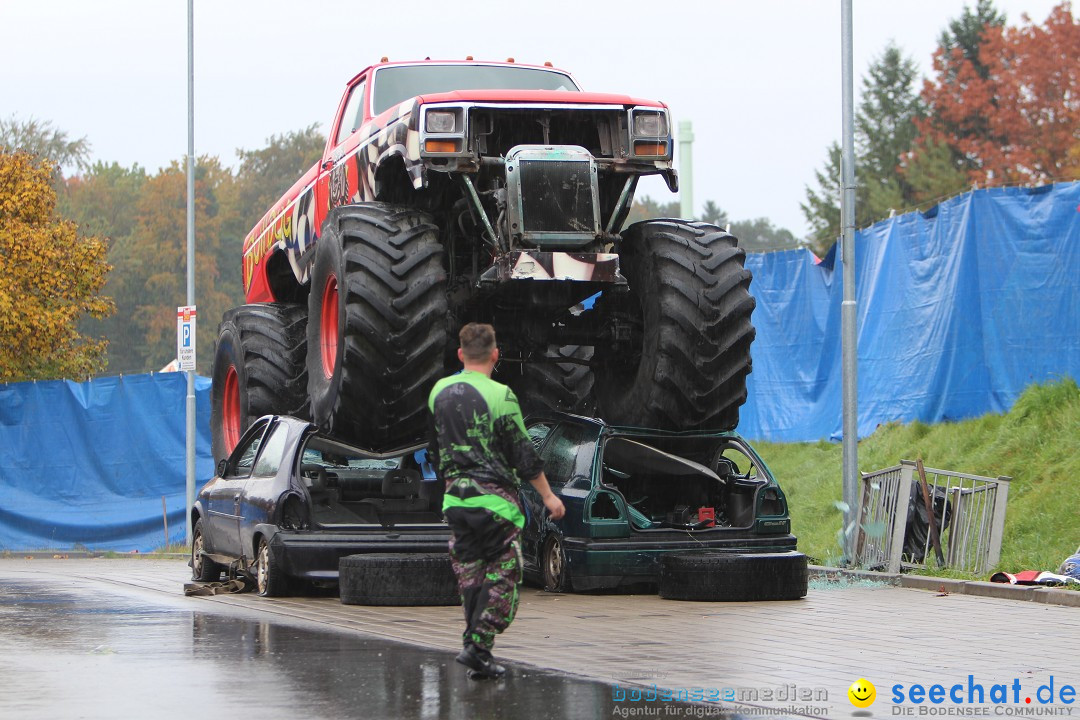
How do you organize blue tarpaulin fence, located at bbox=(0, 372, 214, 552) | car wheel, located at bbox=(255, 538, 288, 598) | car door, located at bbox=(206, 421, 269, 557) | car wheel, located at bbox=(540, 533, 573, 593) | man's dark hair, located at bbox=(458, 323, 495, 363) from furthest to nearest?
blue tarpaulin fence, located at bbox=(0, 372, 214, 552)
car door, located at bbox=(206, 421, 269, 557)
car wheel, located at bbox=(540, 533, 573, 593)
car wheel, located at bbox=(255, 538, 288, 598)
man's dark hair, located at bbox=(458, 323, 495, 363)

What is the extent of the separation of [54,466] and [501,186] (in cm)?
1489

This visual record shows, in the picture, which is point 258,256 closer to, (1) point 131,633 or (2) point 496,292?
(2) point 496,292

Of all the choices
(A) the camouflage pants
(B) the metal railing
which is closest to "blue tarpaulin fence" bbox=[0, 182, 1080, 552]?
(B) the metal railing

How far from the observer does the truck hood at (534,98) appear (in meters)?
11.8

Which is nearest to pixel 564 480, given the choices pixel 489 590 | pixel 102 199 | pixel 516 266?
pixel 516 266

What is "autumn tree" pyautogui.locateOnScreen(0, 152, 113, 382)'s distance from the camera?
2688 centimetres

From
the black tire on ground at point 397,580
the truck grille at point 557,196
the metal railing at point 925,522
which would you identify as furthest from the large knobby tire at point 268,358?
the metal railing at point 925,522

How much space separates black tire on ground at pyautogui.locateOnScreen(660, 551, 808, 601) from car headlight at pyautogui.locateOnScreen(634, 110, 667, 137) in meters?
3.17

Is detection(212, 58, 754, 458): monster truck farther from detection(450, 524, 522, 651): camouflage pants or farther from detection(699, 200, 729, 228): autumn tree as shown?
detection(699, 200, 729, 228): autumn tree

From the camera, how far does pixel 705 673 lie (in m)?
7.67

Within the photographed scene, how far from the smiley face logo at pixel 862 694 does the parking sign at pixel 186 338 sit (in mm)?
17402

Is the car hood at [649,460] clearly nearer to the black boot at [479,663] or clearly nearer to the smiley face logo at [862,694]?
the black boot at [479,663]

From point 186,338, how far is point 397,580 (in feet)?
42.3

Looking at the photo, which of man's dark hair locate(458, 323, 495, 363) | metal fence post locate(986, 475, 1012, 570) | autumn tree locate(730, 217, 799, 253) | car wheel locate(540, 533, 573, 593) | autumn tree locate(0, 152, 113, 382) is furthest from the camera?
autumn tree locate(730, 217, 799, 253)
